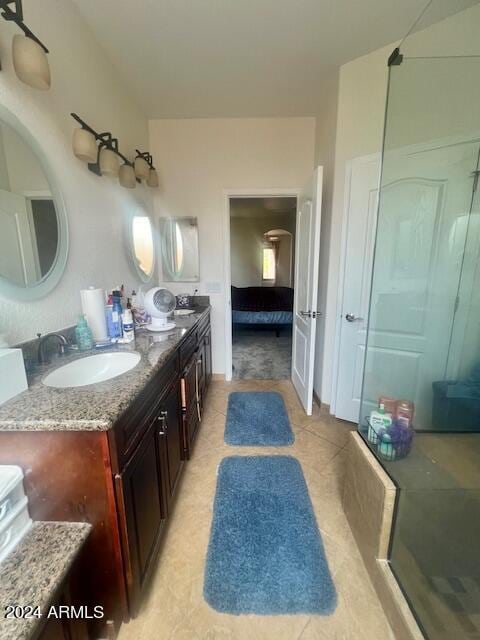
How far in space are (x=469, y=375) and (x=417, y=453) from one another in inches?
31.5

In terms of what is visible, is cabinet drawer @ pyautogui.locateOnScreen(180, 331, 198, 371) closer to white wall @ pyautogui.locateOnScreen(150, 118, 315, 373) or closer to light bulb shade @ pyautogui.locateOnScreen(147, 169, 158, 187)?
white wall @ pyautogui.locateOnScreen(150, 118, 315, 373)

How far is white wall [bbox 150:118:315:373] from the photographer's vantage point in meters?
2.71

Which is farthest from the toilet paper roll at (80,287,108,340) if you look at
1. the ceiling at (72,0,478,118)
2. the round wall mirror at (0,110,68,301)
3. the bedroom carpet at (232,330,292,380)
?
the bedroom carpet at (232,330,292,380)

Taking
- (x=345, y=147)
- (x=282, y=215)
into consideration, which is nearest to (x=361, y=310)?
(x=345, y=147)

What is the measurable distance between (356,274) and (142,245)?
1875mm

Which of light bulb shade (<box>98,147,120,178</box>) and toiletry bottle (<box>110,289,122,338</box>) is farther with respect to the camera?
light bulb shade (<box>98,147,120,178</box>)

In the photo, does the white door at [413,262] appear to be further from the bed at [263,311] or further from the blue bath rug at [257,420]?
the bed at [263,311]

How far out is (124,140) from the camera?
2189mm

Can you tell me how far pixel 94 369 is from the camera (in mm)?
1338

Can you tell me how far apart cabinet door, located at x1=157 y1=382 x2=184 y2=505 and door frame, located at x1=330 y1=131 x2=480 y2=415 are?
137cm

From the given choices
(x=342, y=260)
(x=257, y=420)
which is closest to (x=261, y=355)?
(x=257, y=420)

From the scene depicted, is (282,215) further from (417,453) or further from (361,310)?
(417,453)

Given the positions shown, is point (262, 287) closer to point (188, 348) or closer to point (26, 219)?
point (188, 348)

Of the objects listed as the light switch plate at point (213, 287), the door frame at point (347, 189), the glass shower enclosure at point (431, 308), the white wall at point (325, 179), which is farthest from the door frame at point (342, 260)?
the light switch plate at point (213, 287)
